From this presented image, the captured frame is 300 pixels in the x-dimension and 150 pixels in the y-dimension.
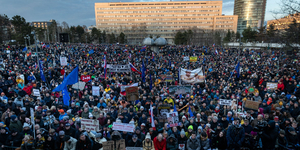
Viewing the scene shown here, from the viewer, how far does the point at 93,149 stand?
5.67m

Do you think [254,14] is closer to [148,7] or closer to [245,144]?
[148,7]

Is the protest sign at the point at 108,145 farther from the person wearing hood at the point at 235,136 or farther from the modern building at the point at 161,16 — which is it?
the modern building at the point at 161,16

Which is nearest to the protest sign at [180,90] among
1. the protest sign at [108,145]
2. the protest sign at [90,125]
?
the protest sign at [90,125]

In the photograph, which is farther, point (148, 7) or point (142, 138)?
point (148, 7)

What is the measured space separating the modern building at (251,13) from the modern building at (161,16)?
30.0m

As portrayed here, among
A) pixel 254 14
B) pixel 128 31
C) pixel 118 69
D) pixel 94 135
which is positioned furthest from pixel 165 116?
pixel 254 14

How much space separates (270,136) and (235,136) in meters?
0.98

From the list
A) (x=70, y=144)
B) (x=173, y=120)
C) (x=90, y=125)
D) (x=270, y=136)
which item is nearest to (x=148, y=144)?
(x=173, y=120)

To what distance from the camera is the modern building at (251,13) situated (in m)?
126

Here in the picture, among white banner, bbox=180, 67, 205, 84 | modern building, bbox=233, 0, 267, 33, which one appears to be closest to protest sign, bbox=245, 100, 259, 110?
white banner, bbox=180, 67, 205, 84

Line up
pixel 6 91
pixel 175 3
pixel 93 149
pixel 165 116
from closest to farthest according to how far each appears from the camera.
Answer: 1. pixel 93 149
2. pixel 165 116
3. pixel 6 91
4. pixel 175 3

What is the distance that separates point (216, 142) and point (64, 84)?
7.20 metres

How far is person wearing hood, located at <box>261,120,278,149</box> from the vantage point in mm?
5435

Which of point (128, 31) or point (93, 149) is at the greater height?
point (128, 31)
